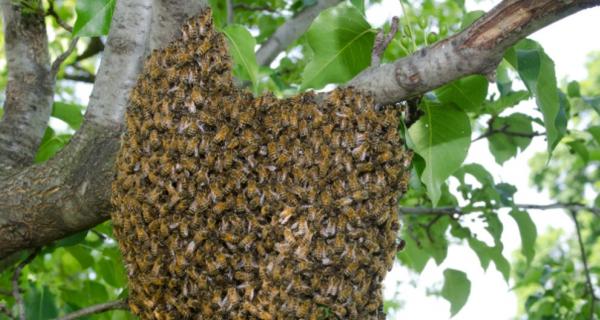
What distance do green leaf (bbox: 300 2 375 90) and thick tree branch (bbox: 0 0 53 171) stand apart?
56.5 inches

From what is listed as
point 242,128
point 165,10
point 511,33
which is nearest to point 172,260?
point 242,128

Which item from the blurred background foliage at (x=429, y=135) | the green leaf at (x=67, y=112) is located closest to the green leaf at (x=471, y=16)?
the blurred background foliage at (x=429, y=135)

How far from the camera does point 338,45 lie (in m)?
2.79

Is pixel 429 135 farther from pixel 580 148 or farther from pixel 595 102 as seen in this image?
pixel 580 148

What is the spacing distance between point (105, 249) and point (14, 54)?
1118 mm

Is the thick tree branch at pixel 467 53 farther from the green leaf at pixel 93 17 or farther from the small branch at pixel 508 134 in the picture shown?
the small branch at pixel 508 134

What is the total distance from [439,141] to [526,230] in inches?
53.9

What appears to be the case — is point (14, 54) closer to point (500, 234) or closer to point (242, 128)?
point (242, 128)

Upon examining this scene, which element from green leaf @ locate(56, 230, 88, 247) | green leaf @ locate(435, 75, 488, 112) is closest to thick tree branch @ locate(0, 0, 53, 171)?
green leaf @ locate(56, 230, 88, 247)

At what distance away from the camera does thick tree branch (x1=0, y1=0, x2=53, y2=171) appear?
11.1ft

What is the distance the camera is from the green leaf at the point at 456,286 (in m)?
3.92

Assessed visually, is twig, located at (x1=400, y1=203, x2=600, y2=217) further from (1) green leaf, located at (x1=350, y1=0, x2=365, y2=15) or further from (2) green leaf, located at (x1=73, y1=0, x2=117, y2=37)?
(2) green leaf, located at (x1=73, y1=0, x2=117, y2=37)

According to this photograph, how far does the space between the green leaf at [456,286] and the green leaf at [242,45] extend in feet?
5.76

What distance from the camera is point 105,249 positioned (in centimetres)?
385
